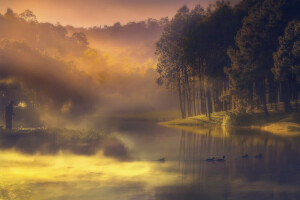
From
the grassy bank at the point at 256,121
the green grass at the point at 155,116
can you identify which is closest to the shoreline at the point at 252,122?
the grassy bank at the point at 256,121

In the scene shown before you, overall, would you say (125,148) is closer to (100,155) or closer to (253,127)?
(100,155)

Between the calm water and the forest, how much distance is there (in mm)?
18951

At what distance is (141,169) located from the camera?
30.9 meters

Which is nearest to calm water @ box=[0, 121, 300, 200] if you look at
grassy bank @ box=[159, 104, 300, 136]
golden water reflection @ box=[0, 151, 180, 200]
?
golden water reflection @ box=[0, 151, 180, 200]

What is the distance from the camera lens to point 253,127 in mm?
70125

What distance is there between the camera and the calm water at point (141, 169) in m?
23.1

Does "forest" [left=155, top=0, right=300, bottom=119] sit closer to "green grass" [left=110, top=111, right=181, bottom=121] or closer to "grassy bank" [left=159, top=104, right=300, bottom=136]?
"grassy bank" [left=159, top=104, right=300, bottom=136]

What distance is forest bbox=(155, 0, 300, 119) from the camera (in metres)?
65.2

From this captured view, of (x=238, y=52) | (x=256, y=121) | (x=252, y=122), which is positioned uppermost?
(x=238, y=52)

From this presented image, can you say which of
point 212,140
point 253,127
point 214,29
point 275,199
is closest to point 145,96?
point 214,29

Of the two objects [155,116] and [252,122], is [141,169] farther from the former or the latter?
[155,116]

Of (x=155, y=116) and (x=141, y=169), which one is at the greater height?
(x=155, y=116)

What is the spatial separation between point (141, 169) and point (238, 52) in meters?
44.3

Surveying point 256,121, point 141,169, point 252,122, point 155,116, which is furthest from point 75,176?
point 155,116
